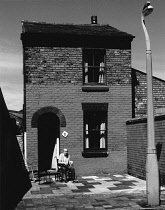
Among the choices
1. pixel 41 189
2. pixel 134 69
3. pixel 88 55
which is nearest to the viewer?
pixel 41 189

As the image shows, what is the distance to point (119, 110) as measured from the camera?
16.0 m

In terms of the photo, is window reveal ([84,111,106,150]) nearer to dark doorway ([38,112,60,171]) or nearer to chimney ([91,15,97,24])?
dark doorway ([38,112,60,171])

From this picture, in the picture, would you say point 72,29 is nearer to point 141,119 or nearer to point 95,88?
point 95,88

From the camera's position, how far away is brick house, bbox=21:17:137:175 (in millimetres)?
15438

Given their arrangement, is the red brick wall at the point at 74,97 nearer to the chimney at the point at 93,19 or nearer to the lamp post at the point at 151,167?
the chimney at the point at 93,19

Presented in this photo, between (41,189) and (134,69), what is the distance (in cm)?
856

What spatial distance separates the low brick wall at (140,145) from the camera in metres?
12.1

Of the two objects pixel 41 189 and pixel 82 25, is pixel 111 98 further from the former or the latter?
pixel 41 189

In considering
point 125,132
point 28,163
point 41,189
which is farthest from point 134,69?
point 41,189

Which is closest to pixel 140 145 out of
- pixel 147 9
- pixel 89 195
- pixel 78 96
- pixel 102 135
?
pixel 102 135

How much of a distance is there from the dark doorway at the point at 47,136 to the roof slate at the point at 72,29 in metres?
4.10

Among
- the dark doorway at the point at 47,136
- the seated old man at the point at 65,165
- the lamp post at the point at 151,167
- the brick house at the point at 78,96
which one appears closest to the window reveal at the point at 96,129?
the brick house at the point at 78,96

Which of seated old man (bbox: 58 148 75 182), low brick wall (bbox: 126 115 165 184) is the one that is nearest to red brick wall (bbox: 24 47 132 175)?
low brick wall (bbox: 126 115 165 184)

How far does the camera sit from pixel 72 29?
16.8 m
